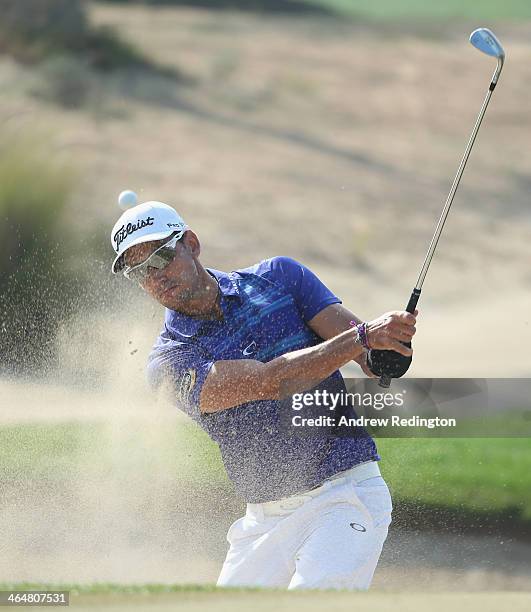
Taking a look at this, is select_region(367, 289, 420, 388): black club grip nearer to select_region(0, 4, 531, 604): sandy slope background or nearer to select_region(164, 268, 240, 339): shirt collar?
select_region(164, 268, 240, 339): shirt collar

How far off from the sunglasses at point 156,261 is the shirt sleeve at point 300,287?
0.32 m

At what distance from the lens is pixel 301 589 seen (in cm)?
345

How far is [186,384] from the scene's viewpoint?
146 inches

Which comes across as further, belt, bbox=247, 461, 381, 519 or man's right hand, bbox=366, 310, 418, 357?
belt, bbox=247, 461, 381, 519

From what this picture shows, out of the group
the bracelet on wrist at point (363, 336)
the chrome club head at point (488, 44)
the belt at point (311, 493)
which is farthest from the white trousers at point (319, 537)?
the chrome club head at point (488, 44)

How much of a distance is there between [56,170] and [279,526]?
6409 mm

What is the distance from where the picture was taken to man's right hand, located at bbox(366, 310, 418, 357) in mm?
3406

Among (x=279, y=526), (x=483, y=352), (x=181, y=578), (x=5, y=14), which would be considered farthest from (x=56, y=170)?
(x=5, y=14)

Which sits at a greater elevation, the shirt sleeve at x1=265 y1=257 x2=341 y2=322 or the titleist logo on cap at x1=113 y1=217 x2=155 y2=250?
the titleist logo on cap at x1=113 y1=217 x2=155 y2=250

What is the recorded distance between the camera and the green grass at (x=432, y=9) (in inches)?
889

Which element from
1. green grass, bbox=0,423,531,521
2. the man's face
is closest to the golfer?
the man's face

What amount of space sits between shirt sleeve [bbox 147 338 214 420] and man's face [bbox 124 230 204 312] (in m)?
0.13

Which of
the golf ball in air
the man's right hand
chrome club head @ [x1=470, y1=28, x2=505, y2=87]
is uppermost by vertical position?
chrome club head @ [x1=470, y1=28, x2=505, y2=87]

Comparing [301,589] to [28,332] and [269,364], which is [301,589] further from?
[28,332]
